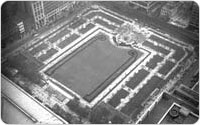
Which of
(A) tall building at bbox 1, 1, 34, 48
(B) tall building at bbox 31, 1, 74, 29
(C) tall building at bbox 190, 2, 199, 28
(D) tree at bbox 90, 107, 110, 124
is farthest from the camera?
(B) tall building at bbox 31, 1, 74, 29

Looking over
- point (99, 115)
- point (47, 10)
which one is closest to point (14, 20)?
point (47, 10)

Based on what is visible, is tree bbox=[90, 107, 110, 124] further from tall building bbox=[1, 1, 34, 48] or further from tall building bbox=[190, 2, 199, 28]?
tall building bbox=[190, 2, 199, 28]

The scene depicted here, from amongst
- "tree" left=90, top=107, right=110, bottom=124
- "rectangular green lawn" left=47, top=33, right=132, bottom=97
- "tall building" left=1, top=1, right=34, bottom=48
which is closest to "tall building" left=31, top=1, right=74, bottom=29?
→ "tall building" left=1, top=1, right=34, bottom=48

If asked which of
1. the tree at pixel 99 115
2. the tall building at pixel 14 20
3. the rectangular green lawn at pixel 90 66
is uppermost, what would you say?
the tall building at pixel 14 20

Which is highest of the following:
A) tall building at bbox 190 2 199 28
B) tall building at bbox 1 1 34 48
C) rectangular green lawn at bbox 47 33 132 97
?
tall building at bbox 190 2 199 28

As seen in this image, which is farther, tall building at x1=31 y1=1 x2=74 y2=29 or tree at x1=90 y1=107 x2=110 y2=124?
tall building at x1=31 y1=1 x2=74 y2=29

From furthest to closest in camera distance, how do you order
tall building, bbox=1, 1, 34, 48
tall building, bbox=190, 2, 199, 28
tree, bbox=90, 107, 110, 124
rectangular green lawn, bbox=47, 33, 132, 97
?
1. tall building, bbox=190, 2, 199, 28
2. tall building, bbox=1, 1, 34, 48
3. rectangular green lawn, bbox=47, 33, 132, 97
4. tree, bbox=90, 107, 110, 124

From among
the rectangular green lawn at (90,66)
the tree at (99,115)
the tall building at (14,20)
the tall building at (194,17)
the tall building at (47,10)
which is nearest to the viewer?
the tree at (99,115)

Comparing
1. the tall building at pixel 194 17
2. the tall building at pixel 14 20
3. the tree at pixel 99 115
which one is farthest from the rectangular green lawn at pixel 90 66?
the tall building at pixel 194 17

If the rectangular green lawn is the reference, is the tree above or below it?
above

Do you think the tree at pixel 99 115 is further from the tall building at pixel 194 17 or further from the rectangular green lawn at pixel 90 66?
the tall building at pixel 194 17
